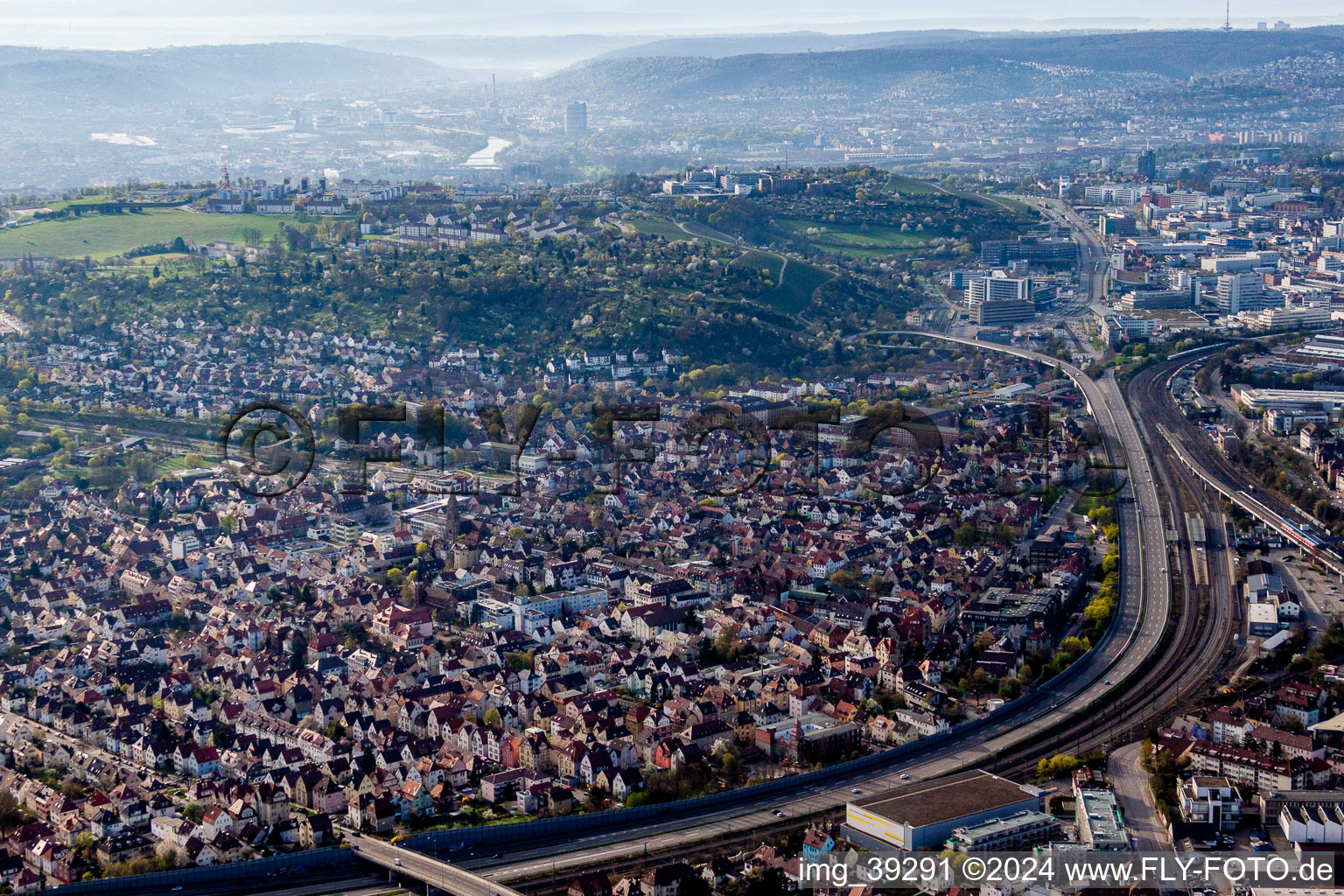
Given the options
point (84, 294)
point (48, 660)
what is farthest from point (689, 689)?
point (84, 294)

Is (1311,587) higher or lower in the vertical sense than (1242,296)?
lower

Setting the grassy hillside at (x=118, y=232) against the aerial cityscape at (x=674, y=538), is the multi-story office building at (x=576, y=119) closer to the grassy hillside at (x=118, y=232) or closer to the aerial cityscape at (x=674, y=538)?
the aerial cityscape at (x=674, y=538)

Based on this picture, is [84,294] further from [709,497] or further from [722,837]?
[722,837]

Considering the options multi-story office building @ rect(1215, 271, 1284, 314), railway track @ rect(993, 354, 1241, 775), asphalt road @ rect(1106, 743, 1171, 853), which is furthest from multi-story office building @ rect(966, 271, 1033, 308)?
asphalt road @ rect(1106, 743, 1171, 853)

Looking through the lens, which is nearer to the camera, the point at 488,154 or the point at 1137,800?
the point at 1137,800

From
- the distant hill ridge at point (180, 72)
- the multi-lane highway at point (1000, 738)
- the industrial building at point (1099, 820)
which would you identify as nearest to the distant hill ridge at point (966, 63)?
the distant hill ridge at point (180, 72)

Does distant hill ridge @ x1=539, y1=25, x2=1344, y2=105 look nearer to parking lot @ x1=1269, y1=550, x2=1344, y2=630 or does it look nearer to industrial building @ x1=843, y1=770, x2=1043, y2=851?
parking lot @ x1=1269, y1=550, x2=1344, y2=630

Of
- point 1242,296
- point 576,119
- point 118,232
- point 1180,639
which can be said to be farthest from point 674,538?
point 576,119

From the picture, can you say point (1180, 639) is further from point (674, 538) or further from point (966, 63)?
point (966, 63)
